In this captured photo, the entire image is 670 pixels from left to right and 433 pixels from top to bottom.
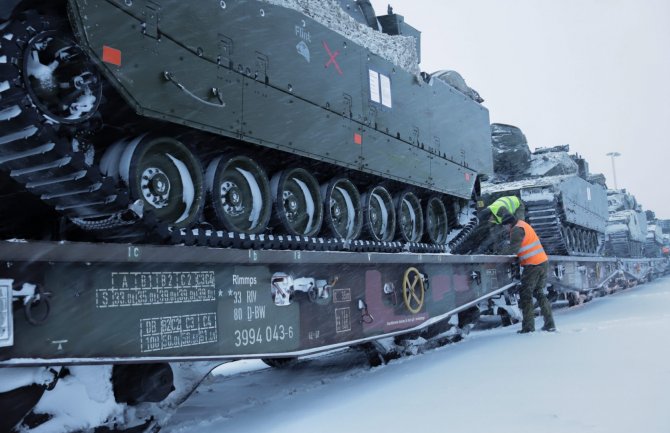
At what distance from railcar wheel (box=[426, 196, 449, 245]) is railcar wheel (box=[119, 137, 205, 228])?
4.99 m

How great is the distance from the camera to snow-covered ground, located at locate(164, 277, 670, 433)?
3.90 meters

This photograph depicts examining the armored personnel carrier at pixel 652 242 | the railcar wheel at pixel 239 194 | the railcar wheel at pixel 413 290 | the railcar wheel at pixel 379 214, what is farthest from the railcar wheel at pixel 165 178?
the armored personnel carrier at pixel 652 242

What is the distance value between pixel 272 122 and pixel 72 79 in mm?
2048

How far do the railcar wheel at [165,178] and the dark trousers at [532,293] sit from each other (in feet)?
18.8

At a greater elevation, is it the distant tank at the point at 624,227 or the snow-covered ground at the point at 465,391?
the distant tank at the point at 624,227

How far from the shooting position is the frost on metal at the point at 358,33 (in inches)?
240

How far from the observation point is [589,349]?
21.6 feet

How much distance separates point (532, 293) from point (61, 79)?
7402 mm

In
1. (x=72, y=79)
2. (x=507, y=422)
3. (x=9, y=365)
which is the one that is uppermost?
(x=72, y=79)

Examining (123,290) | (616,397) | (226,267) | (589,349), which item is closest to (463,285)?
(589,349)

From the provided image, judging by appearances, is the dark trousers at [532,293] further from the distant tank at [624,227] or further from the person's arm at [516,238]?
the distant tank at [624,227]

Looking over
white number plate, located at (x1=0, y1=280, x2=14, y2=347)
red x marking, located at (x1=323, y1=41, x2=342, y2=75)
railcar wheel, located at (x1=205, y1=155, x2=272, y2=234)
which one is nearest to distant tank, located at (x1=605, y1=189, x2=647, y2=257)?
red x marking, located at (x1=323, y1=41, x2=342, y2=75)

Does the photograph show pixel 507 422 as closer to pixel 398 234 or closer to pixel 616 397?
pixel 616 397

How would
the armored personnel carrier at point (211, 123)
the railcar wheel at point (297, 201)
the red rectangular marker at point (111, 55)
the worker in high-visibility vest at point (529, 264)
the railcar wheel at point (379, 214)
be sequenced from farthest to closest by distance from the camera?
1. the worker in high-visibility vest at point (529, 264)
2. the railcar wheel at point (379, 214)
3. the railcar wheel at point (297, 201)
4. the red rectangular marker at point (111, 55)
5. the armored personnel carrier at point (211, 123)
